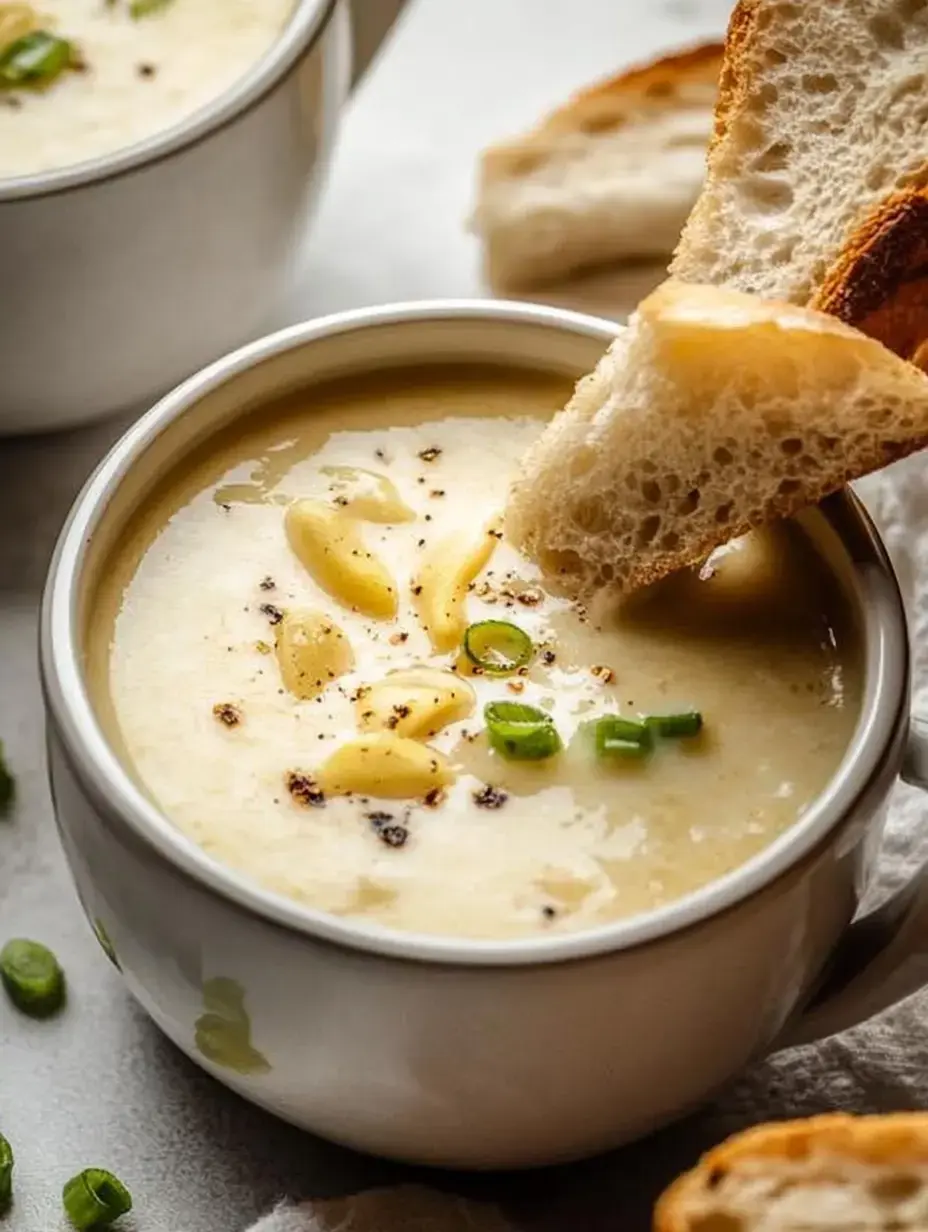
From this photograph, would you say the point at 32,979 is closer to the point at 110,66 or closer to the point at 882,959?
the point at 882,959

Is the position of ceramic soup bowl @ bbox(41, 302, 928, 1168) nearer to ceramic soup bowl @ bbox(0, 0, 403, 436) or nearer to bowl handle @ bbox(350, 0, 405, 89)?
ceramic soup bowl @ bbox(0, 0, 403, 436)

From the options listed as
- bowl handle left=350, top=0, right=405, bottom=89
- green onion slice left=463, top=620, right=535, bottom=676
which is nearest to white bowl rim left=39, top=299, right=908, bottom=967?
green onion slice left=463, top=620, right=535, bottom=676

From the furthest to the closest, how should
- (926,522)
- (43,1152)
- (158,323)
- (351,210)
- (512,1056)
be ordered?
1. (351,210)
2. (158,323)
3. (926,522)
4. (43,1152)
5. (512,1056)

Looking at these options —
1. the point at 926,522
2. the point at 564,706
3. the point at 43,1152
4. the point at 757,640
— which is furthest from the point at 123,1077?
the point at 926,522

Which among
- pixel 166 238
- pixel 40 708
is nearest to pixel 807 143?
pixel 166 238

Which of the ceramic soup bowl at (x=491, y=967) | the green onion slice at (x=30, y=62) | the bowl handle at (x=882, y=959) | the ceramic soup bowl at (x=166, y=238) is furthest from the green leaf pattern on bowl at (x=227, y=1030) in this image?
the green onion slice at (x=30, y=62)

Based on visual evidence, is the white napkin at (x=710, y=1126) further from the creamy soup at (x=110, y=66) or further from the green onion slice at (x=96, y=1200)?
the creamy soup at (x=110, y=66)

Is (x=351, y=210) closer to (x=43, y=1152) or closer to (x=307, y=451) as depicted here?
(x=307, y=451)
